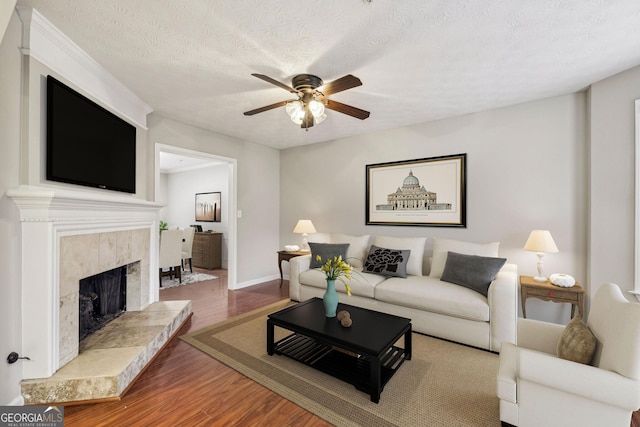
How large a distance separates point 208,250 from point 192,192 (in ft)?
6.17

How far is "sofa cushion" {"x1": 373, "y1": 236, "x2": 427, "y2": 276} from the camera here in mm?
3535

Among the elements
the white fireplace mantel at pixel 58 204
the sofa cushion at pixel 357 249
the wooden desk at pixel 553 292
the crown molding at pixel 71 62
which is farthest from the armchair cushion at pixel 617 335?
the crown molding at pixel 71 62

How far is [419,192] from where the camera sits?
12.8 feet

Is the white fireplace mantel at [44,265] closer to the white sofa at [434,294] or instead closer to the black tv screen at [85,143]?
the black tv screen at [85,143]

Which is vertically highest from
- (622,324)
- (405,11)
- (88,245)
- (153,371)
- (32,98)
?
(405,11)

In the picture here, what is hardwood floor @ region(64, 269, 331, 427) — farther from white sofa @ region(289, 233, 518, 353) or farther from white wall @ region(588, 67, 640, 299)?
white wall @ region(588, 67, 640, 299)

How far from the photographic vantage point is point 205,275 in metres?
5.61

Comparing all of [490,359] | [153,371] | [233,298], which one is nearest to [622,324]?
[490,359]

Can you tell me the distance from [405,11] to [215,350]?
3.03 m

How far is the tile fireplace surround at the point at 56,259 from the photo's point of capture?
1778mm

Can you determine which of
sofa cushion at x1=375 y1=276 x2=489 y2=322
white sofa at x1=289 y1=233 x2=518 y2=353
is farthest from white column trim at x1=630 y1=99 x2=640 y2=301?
sofa cushion at x1=375 y1=276 x2=489 y2=322

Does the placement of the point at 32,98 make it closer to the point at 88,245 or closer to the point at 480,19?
the point at 88,245

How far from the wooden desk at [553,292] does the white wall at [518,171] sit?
415 mm

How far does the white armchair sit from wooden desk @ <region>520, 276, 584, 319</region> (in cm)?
120
